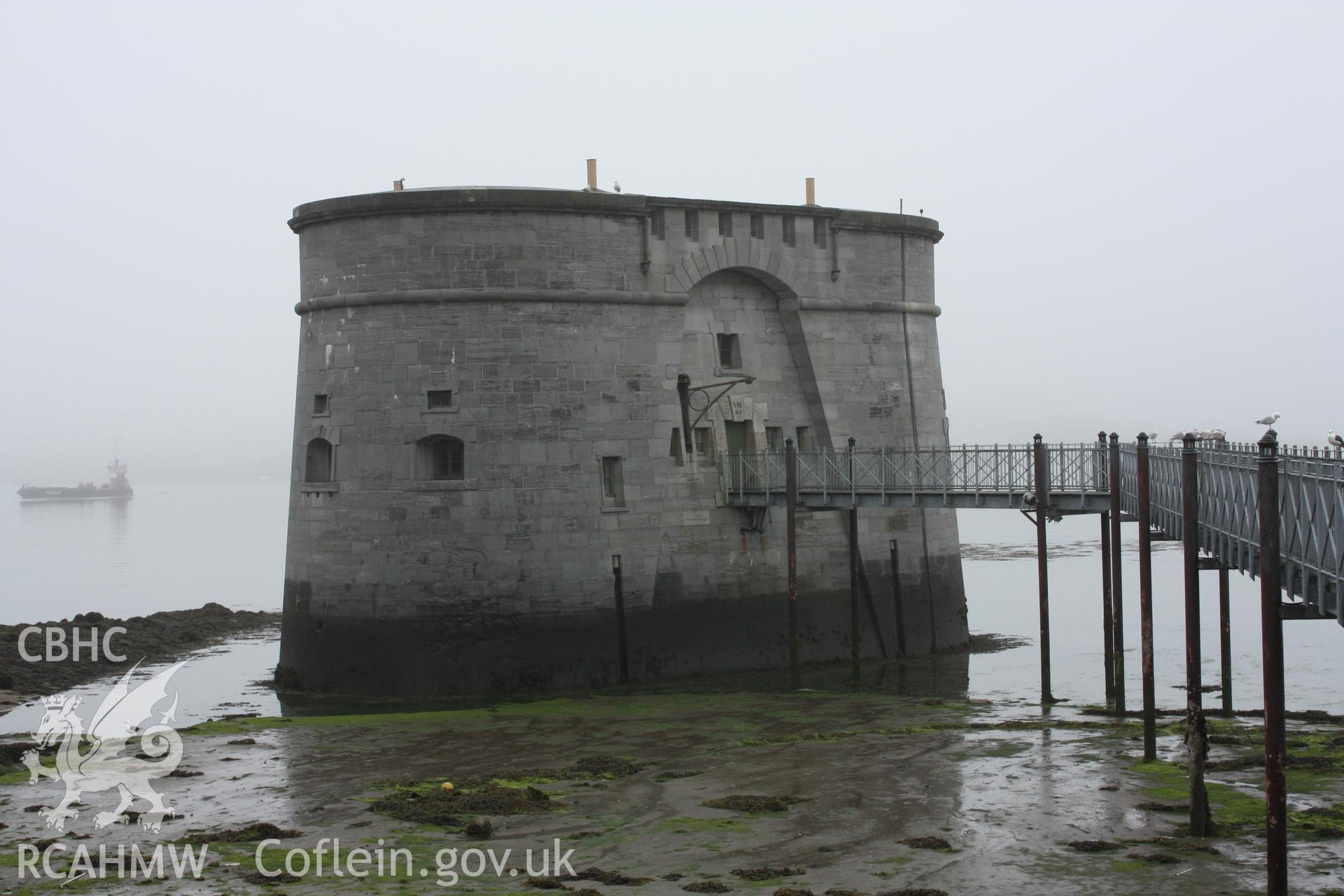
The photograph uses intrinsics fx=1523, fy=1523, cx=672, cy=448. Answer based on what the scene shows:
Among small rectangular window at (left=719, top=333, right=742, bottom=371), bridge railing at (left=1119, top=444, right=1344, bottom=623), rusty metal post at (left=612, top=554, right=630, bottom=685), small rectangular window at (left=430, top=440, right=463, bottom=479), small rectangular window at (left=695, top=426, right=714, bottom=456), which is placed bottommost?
rusty metal post at (left=612, top=554, right=630, bottom=685)

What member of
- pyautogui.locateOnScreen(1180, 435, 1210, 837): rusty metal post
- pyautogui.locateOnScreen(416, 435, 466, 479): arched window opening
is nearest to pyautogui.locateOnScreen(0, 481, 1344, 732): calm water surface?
pyautogui.locateOnScreen(416, 435, 466, 479): arched window opening

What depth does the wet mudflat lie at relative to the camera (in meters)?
15.4

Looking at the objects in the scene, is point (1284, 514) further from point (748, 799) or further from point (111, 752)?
point (111, 752)

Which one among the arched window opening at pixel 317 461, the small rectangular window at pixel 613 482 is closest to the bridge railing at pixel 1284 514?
the small rectangular window at pixel 613 482

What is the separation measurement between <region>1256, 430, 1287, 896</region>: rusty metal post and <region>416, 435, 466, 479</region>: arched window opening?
55.7 feet

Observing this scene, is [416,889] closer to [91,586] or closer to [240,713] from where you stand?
[240,713]

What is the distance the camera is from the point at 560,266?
28.6 meters

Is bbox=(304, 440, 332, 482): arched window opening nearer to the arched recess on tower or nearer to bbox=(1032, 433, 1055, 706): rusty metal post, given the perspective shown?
the arched recess on tower

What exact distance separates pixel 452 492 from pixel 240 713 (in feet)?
17.9

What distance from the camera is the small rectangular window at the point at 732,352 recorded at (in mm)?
31516

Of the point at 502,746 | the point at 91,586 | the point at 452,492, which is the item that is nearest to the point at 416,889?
the point at 502,746

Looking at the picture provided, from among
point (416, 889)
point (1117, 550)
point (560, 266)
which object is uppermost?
point (560, 266)

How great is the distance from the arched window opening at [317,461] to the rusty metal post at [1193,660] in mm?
17057

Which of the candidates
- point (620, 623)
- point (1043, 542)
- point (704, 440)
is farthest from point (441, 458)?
point (1043, 542)
